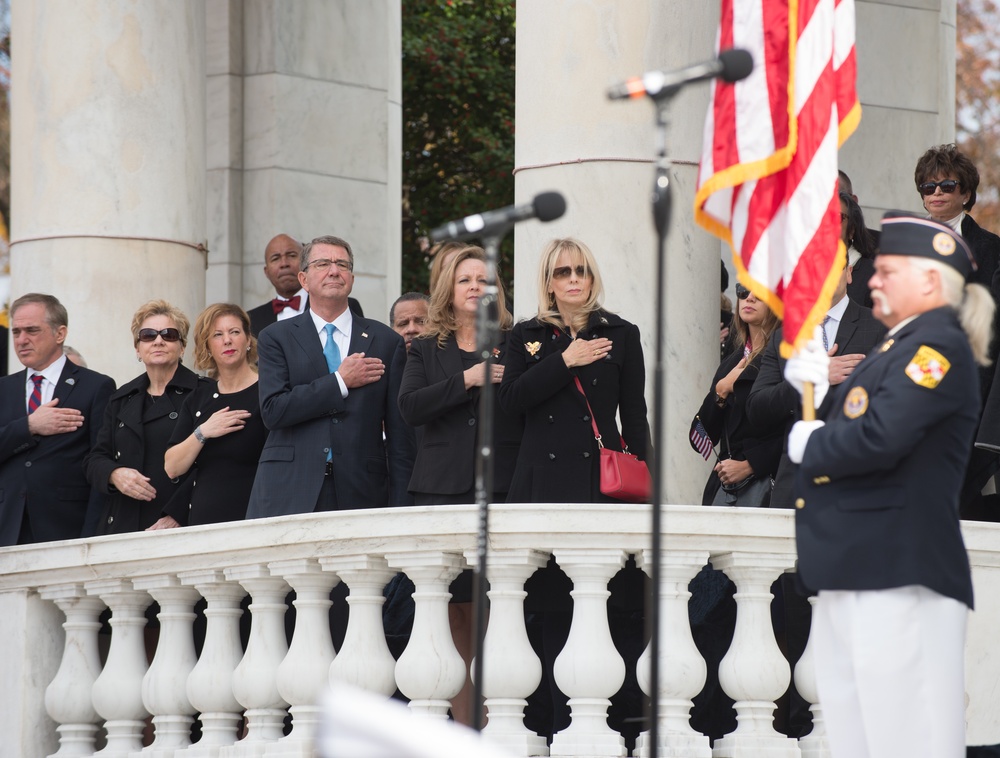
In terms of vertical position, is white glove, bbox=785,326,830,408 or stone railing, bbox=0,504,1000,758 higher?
white glove, bbox=785,326,830,408

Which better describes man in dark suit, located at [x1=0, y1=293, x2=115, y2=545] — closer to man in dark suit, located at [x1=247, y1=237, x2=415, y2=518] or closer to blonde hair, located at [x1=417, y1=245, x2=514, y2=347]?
man in dark suit, located at [x1=247, y1=237, x2=415, y2=518]

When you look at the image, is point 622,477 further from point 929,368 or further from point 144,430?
point 144,430

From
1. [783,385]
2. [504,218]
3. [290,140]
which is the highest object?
[290,140]

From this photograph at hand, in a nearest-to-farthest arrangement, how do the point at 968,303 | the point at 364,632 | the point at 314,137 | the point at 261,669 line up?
the point at 968,303, the point at 364,632, the point at 261,669, the point at 314,137

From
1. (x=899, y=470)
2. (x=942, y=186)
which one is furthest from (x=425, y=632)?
(x=942, y=186)

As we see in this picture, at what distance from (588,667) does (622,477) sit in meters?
1.22

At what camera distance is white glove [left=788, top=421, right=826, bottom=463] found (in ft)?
20.0

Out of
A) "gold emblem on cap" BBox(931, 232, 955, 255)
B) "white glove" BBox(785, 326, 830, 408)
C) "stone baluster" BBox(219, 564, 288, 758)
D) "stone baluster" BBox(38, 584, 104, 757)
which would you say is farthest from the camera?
"stone baluster" BBox(38, 584, 104, 757)

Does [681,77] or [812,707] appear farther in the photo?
[812,707]

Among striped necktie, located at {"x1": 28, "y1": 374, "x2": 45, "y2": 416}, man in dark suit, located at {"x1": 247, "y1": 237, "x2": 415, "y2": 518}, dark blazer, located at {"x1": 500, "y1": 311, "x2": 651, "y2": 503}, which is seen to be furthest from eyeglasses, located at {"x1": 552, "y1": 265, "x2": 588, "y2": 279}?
striped necktie, located at {"x1": 28, "y1": 374, "x2": 45, "y2": 416}

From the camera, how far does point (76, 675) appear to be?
325 inches

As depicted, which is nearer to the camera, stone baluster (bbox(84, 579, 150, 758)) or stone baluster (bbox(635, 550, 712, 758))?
stone baluster (bbox(635, 550, 712, 758))

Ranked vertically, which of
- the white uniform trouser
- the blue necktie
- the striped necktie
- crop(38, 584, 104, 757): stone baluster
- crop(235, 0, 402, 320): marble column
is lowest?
crop(38, 584, 104, 757): stone baluster

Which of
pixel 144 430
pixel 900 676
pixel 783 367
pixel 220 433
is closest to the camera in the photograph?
pixel 900 676
